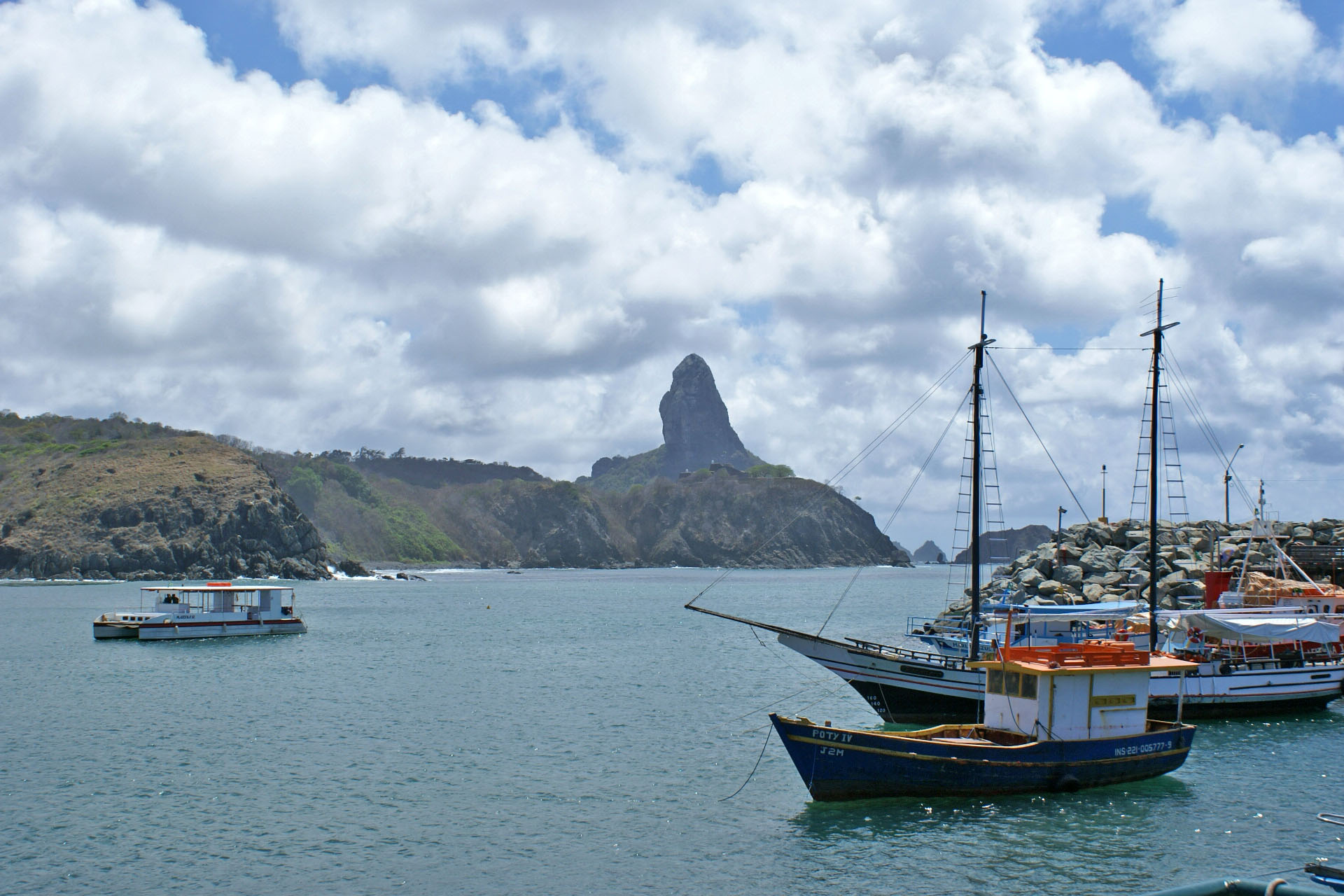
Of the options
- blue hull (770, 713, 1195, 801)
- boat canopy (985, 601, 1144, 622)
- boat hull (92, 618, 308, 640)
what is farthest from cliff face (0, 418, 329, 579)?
blue hull (770, 713, 1195, 801)

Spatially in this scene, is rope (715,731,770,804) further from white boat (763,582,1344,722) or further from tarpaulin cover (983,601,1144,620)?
tarpaulin cover (983,601,1144,620)

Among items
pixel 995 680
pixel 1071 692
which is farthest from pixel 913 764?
pixel 1071 692

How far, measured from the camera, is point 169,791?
28.7 m

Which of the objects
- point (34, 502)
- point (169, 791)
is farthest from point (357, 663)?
point (34, 502)

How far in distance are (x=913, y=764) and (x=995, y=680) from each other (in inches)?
181

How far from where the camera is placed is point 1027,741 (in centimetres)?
2795

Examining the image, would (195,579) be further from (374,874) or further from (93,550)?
(374,874)

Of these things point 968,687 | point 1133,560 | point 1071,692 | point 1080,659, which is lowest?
point 968,687

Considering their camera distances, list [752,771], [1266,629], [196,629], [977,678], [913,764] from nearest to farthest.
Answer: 1. [913,764]
2. [752,771]
3. [977,678]
4. [1266,629]
5. [196,629]

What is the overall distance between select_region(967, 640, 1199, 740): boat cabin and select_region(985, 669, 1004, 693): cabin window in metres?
0.02

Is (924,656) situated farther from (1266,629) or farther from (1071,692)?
(1266,629)

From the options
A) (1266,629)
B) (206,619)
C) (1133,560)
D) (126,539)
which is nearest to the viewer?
(1266,629)

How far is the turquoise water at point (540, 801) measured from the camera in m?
21.9

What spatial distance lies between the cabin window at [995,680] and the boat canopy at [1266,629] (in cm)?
1934
